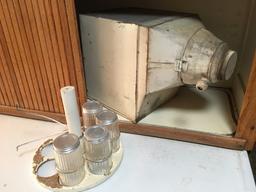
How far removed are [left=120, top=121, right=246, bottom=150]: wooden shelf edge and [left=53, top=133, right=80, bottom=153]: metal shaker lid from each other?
0.18 metres

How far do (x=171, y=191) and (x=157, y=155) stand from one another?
99 millimetres

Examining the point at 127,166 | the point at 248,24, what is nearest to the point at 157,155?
the point at 127,166

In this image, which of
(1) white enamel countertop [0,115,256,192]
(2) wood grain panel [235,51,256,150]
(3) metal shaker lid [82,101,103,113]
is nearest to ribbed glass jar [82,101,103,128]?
(3) metal shaker lid [82,101,103,113]

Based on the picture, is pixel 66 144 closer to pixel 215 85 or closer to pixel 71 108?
pixel 71 108

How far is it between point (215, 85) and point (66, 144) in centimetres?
51

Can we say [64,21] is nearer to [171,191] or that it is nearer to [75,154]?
[75,154]

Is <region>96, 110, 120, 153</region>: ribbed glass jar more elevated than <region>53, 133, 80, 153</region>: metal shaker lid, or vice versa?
<region>53, 133, 80, 153</region>: metal shaker lid

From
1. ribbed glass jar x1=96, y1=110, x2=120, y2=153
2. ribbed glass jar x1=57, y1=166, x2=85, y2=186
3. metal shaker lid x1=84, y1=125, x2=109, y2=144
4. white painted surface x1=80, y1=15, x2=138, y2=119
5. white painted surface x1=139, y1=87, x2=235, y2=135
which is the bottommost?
ribbed glass jar x1=57, y1=166, x2=85, y2=186

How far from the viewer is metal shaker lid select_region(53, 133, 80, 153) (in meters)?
0.48

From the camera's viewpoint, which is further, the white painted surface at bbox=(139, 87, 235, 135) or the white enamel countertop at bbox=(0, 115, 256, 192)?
the white painted surface at bbox=(139, 87, 235, 135)

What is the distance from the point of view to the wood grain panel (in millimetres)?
507

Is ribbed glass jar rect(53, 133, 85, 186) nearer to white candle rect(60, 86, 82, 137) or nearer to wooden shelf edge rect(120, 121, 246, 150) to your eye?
white candle rect(60, 86, 82, 137)

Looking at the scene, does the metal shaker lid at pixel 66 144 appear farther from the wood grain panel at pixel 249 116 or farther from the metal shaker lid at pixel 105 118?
the wood grain panel at pixel 249 116

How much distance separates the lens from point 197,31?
0.58m
